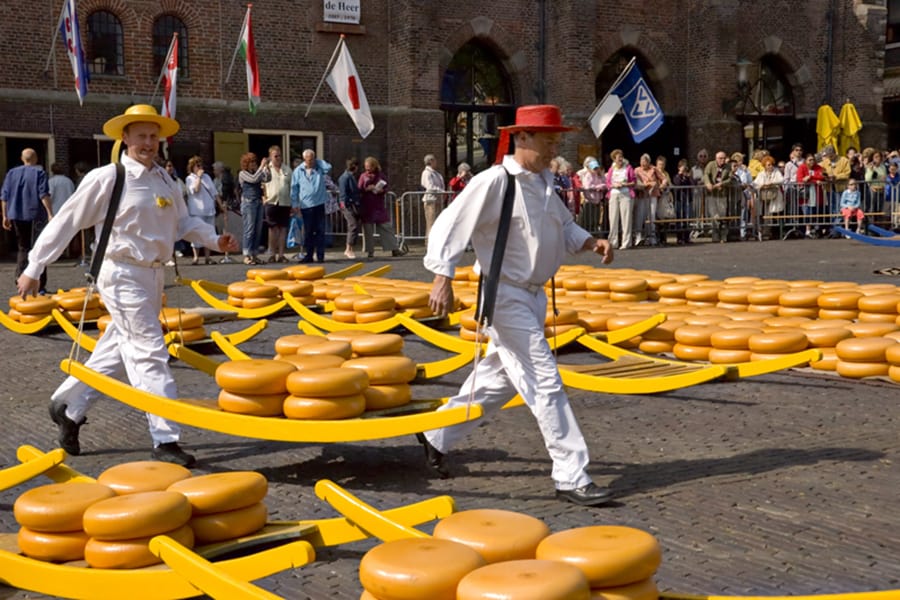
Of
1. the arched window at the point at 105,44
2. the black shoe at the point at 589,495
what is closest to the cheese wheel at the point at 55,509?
the black shoe at the point at 589,495

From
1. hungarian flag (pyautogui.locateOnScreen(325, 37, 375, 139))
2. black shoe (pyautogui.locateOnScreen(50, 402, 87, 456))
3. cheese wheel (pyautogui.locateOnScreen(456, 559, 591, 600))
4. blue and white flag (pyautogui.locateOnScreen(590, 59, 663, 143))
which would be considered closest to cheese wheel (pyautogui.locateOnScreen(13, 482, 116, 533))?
cheese wheel (pyautogui.locateOnScreen(456, 559, 591, 600))

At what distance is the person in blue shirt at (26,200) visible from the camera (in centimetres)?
1448

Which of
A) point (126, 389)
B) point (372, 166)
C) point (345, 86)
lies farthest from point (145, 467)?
point (345, 86)

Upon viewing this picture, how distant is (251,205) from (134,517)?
50.0ft

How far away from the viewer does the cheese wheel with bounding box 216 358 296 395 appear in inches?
217

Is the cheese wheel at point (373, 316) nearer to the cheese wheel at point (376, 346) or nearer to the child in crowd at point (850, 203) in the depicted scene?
the cheese wheel at point (376, 346)

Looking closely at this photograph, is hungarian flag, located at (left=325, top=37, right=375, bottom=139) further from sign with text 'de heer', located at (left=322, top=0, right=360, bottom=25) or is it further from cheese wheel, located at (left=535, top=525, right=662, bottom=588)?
cheese wheel, located at (left=535, top=525, right=662, bottom=588)

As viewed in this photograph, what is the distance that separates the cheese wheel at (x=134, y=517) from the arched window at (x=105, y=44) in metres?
21.8

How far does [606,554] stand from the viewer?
10.0 feet

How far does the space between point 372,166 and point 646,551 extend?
17078 mm

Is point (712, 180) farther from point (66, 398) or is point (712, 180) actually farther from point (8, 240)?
point (66, 398)

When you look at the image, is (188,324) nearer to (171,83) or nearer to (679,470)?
(679,470)

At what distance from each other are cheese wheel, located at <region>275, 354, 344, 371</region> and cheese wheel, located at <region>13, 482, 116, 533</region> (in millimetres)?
1862

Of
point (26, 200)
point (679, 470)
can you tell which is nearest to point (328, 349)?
point (679, 470)
